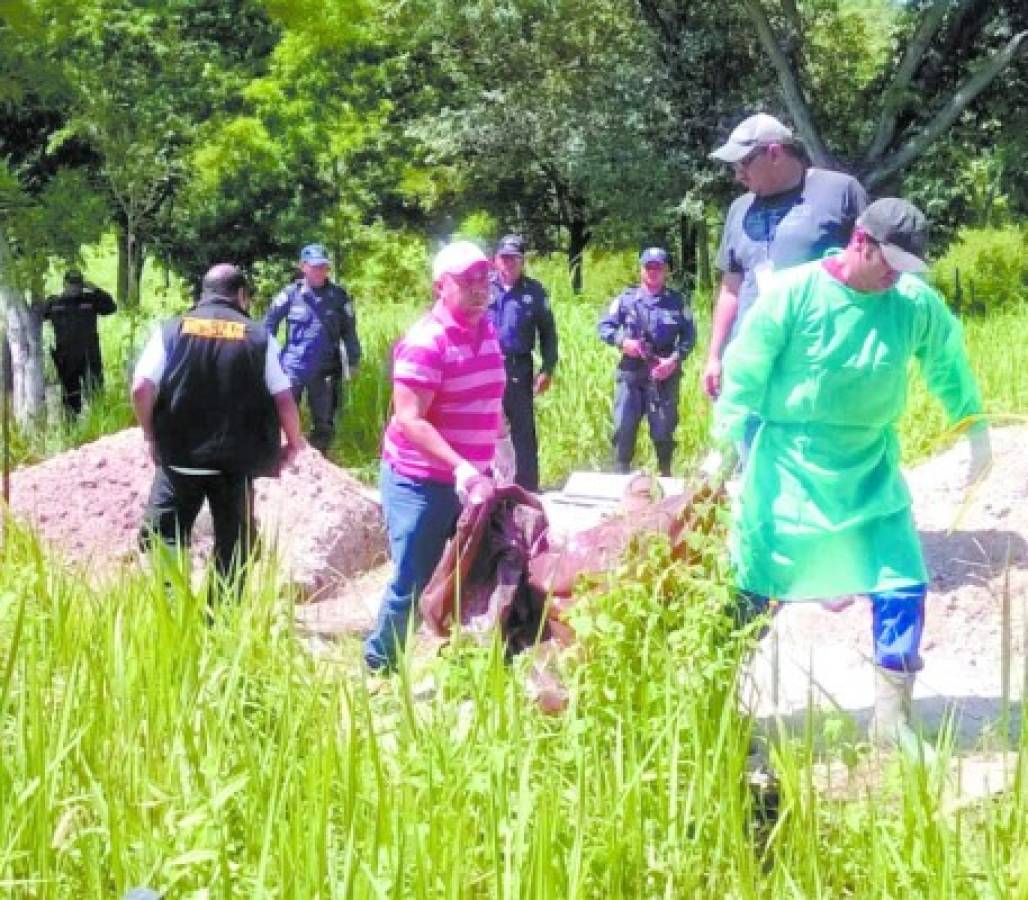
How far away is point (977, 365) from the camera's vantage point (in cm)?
1004

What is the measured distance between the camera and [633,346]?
8984 millimetres

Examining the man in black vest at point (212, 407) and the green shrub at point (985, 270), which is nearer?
the man in black vest at point (212, 407)

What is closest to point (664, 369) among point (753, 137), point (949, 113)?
point (753, 137)

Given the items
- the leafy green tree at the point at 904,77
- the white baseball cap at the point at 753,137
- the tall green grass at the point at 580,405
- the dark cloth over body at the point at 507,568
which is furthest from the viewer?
the leafy green tree at the point at 904,77

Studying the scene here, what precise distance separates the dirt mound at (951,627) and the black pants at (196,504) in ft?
6.64

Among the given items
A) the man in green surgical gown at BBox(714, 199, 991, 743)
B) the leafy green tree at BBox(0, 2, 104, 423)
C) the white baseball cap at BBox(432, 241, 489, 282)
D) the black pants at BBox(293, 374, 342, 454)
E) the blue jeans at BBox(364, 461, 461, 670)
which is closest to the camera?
the man in green surgical gown at BBox(714, 199, 991, 743)

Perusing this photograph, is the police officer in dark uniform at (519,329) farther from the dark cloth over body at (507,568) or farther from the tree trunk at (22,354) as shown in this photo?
the dark cloth over body at (507,568)

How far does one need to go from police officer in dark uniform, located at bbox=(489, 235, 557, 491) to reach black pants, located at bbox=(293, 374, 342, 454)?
1700 mm

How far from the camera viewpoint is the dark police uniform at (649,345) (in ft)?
29.6

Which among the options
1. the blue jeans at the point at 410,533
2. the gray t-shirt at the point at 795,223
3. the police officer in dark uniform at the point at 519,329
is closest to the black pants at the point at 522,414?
the police officer in dark uniform at the point at 519,329

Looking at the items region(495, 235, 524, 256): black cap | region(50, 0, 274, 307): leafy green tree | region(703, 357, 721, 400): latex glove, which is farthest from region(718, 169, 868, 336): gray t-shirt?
region(50, 0, 274, 307): leafy green tree

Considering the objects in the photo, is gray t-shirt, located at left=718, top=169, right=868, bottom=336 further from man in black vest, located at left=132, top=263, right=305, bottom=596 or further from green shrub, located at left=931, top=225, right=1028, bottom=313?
green shrub, located at left=931, top=225, right=1028, bottom=313

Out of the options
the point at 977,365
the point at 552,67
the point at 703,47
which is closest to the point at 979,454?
the point at 977,365

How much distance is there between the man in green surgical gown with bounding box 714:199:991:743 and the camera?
3.76 meters
